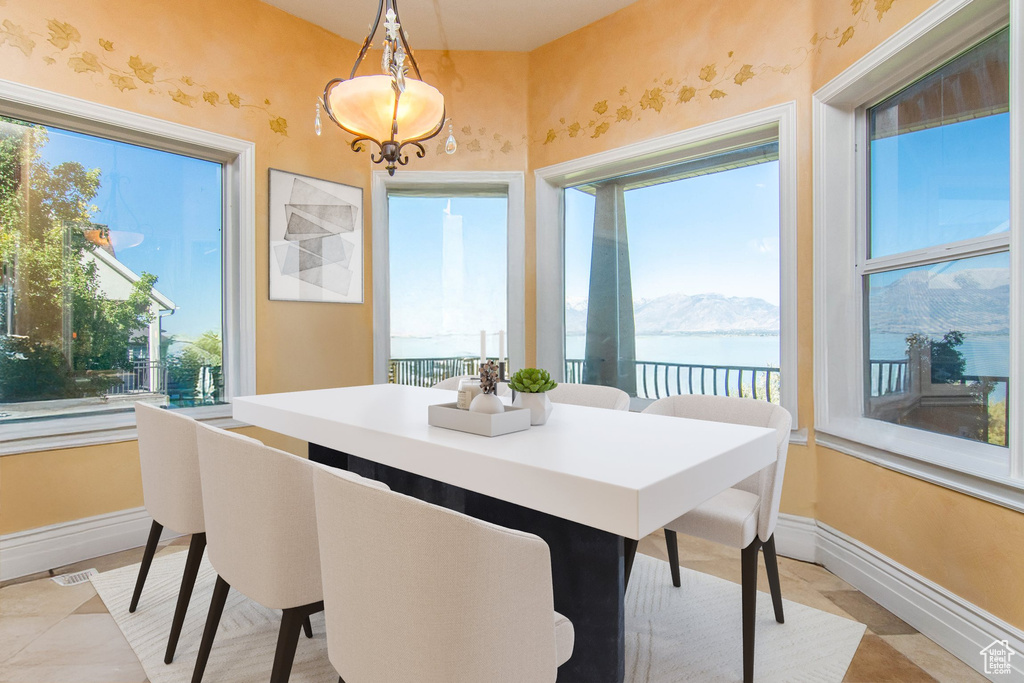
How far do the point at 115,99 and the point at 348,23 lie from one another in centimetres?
144

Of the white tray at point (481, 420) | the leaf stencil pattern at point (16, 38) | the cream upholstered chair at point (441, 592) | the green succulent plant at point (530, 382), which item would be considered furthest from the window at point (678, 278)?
the leaf stencil pattern at point (16, 38)

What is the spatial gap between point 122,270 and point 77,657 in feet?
5.90

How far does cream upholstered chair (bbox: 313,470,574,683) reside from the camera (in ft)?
2.48

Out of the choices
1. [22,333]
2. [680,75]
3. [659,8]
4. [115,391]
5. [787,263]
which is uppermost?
[659,8]

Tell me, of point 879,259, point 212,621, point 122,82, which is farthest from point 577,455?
point 122,82

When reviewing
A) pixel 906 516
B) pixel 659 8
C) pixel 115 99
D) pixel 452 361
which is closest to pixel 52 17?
pixel 115 99

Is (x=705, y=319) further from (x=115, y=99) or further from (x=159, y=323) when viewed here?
(x=115, y=99)

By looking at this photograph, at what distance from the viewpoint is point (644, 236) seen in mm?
3279

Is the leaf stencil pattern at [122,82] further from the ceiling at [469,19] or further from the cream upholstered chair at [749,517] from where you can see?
the cream upholstered chair at [749,517]

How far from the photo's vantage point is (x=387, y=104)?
193cm

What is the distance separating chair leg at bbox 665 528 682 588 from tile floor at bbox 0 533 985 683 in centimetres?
26

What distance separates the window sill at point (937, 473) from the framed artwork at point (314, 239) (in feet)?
9.39

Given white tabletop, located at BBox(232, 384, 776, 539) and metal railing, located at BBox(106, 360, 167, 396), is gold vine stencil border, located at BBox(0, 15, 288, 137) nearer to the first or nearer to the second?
metal railing, located at BBox(106, 360, 167, 396)

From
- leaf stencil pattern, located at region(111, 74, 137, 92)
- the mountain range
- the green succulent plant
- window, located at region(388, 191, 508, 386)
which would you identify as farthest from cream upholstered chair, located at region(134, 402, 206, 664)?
the mountain range
